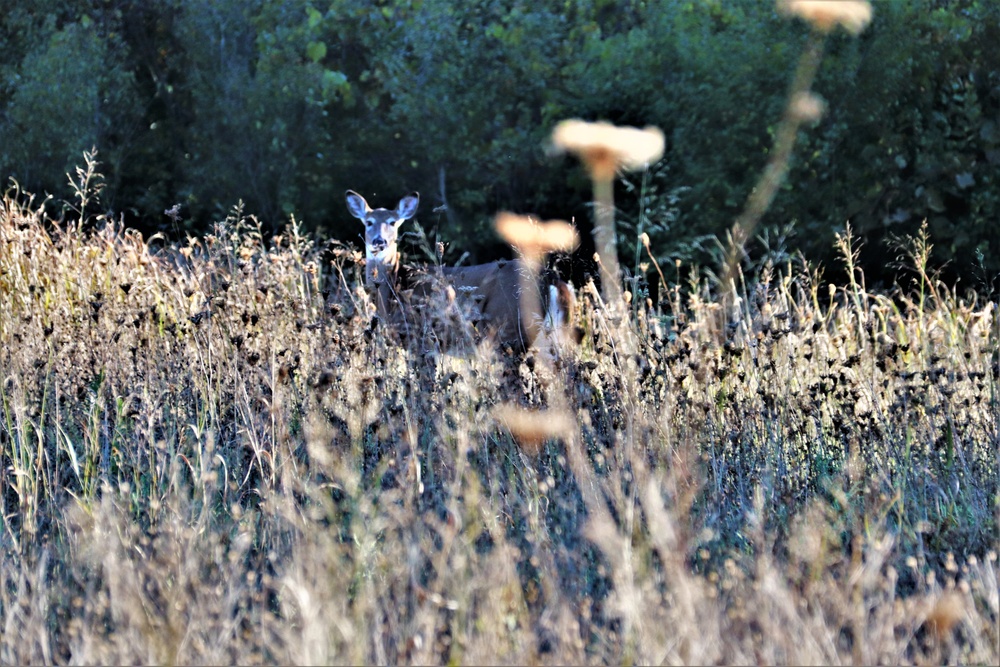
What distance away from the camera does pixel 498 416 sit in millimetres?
4277

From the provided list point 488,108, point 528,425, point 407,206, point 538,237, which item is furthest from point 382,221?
point 488,108

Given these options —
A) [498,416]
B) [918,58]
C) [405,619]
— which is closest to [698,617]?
[405,619]

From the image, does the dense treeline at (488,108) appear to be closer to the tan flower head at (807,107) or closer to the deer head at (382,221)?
the tan flower head at (807,107)

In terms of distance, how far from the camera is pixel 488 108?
1573cm

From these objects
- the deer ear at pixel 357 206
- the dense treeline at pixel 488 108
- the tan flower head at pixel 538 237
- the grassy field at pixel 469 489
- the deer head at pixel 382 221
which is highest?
the dense treeline at pixel 488 108

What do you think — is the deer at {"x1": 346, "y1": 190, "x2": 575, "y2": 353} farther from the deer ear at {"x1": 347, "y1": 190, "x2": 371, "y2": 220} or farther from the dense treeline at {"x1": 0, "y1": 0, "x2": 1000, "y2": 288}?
the dense treeline at {"x1": 0, "y1": 0, "x2": 1000, "y2": 288}

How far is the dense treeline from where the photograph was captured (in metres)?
11.7

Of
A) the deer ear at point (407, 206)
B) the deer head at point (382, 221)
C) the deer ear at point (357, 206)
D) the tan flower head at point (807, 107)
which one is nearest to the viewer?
the deer head at point (382, 221)

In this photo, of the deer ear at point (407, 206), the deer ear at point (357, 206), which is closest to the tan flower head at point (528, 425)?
the deer ear at point (407, 206)

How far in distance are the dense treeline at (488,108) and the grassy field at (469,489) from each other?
645 cm

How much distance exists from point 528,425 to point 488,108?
1192 cm

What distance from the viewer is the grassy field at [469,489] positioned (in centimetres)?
271

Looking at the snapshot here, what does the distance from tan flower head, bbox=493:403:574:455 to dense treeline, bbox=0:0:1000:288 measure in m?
6.97

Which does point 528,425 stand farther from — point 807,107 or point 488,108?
point 488,108
